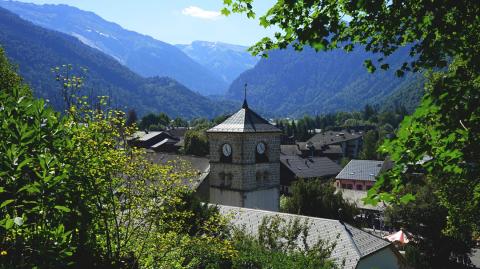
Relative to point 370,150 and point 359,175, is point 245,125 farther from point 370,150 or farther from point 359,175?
point 370,150

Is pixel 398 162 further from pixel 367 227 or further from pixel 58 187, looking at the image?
pixel 367 227

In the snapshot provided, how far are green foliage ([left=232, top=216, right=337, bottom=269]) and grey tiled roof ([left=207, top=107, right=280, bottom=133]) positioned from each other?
10.4 metres

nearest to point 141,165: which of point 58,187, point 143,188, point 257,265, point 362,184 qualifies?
point 143,188

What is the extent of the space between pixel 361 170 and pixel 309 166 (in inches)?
303

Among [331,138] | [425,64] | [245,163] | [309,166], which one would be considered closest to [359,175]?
[309,166]

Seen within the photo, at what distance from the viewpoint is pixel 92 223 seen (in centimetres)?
888

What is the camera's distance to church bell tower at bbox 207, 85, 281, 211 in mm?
30406

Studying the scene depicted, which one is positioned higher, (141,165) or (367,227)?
(141,165)

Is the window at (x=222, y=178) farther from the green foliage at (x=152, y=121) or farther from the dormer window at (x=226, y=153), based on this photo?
the green foliage at (x=152, y=121)

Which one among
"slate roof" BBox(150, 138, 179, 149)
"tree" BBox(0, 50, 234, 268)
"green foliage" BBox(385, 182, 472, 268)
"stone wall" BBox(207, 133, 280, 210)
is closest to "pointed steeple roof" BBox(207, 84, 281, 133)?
"stone wall" BBox(207, 133, 280, 210)

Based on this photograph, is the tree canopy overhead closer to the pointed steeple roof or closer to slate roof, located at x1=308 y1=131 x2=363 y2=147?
the pointed steeple roof

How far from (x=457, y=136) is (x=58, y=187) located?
5.27 meters

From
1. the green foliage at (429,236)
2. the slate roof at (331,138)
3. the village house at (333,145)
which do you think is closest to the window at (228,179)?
the green foliage at (429,236)

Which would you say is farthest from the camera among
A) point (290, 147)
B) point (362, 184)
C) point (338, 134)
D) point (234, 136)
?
point (338, 134)
